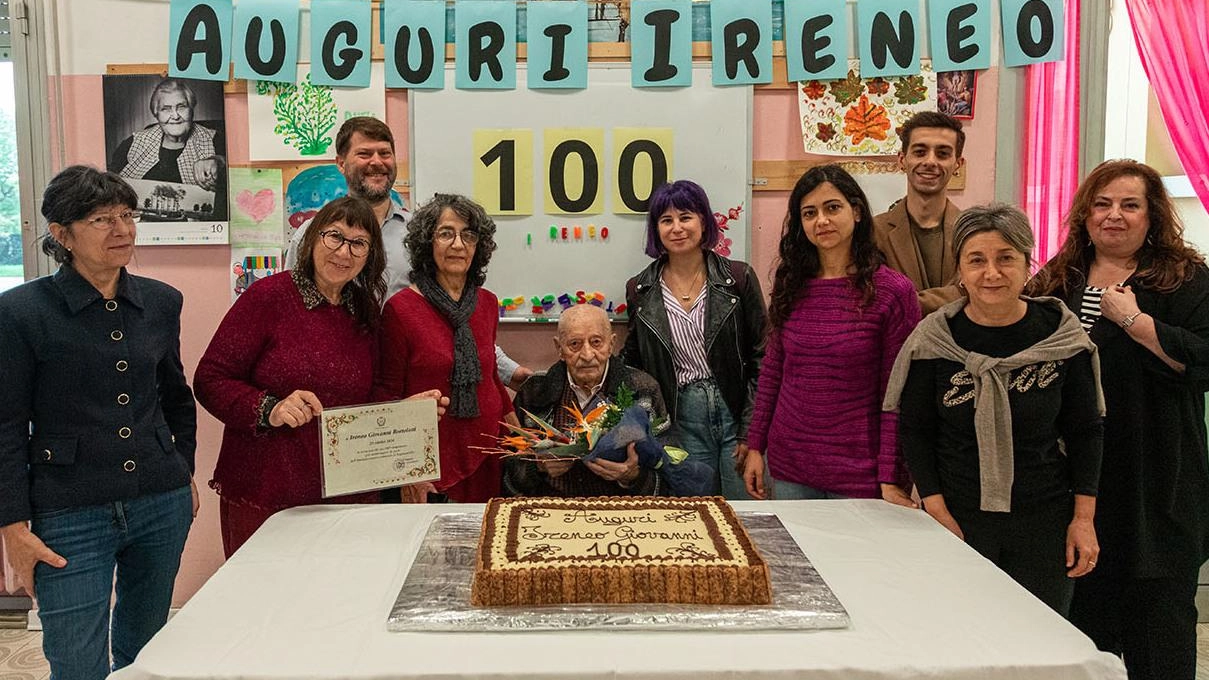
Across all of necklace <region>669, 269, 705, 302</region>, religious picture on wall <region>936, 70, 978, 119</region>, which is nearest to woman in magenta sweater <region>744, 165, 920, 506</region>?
necklace <region>669, 269, 705, 302</region>

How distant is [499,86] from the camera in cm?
306

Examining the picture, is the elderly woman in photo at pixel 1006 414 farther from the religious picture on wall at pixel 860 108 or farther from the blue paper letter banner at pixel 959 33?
the blue paper letter banner at pixel 959 33

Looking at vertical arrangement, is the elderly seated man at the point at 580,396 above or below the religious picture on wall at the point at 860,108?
below

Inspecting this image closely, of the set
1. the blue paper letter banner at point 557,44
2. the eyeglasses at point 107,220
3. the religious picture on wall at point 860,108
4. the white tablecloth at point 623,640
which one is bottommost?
the white tablecloth at point 623,640

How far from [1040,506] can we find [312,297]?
1708mm

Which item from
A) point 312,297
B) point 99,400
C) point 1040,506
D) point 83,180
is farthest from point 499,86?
point 1040,506

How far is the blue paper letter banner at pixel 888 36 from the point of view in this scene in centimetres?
299

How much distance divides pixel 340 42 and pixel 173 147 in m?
0.73

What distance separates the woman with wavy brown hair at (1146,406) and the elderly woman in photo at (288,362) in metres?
1.62

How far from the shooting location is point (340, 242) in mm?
1975

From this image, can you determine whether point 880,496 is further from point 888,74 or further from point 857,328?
point 888,74

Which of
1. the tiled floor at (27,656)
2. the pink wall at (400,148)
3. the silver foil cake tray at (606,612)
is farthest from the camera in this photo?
the pink wall at (400,148)

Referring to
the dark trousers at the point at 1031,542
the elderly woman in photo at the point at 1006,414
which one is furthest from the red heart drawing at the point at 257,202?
the dark trousers at the point at 1031,542

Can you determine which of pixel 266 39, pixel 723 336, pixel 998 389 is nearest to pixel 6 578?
pixel 266 39
